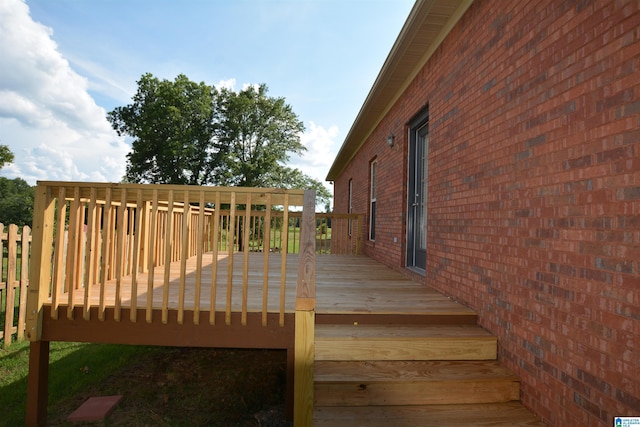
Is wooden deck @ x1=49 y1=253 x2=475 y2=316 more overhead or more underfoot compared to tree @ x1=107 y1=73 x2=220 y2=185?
more underfoot

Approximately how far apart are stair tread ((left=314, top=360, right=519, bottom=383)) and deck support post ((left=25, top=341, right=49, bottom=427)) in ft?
7.44

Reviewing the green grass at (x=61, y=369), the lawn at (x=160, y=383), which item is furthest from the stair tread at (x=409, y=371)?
the green grass at (x=61, y=369)

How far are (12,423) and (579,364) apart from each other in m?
4.18

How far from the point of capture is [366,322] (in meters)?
2.80

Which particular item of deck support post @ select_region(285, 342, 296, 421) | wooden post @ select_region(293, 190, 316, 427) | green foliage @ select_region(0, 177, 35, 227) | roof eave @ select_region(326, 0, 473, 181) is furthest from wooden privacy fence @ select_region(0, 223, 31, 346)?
green foliage @ select_region(0, 177, 35, 227)

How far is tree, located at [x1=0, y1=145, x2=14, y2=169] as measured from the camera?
22.4 meters

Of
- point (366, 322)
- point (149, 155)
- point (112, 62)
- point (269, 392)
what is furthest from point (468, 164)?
point (149, 155)

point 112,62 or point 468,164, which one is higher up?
point 112,62

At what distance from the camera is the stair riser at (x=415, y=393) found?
7.05ft

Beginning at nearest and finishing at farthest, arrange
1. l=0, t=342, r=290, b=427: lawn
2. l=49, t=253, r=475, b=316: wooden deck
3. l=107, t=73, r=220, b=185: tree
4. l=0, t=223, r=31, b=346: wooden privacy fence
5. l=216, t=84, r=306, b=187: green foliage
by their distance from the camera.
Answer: l=49, t=253, r=475, b=316: wooden deck < l=0, t=342, r=290, b=427: lawn < l=0, t=223, r=31, b=346: wooden privacy fence < l=107, t=73, r=220, b=185: tree < l=216, t=84, r=306, b=187: green foliage

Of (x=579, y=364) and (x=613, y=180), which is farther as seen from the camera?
(x=579, y=364)

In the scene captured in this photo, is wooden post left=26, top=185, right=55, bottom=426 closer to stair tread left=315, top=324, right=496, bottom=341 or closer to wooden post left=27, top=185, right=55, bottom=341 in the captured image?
wooden post left=27, top=185, right=55, bottom=341

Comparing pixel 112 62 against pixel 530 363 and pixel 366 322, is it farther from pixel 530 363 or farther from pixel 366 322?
pixel 530 363

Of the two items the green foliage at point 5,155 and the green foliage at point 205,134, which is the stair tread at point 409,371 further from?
the green foliage at point 5,155
